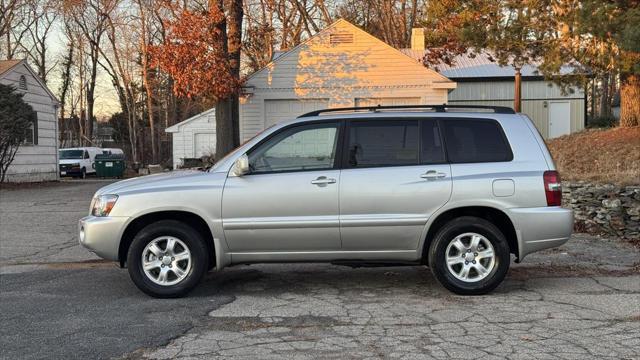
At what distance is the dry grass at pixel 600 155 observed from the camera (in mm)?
11694

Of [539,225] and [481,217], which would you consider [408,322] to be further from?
[539,225]

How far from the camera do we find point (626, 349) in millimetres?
4602

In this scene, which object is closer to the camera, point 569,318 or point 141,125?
point 569,318

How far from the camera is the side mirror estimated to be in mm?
6016

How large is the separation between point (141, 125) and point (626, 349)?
5062 cm

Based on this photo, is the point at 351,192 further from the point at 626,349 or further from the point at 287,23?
the point at 287,23

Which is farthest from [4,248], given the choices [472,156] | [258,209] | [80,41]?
[80,41]

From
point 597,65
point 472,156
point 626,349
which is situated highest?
point 597,65

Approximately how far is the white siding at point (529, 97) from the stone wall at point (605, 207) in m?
21.4

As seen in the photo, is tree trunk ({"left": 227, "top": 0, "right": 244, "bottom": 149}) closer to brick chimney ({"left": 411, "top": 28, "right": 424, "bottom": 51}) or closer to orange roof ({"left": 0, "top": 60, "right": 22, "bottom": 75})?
orange roof ({"left": 0, "top": 60, "right": 22, "bottom": 75})

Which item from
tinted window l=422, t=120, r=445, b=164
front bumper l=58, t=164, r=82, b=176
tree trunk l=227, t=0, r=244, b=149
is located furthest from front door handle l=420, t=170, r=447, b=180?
front bumper l=58, t=164, r=82, b=176

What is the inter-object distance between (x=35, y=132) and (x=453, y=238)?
2374 cm

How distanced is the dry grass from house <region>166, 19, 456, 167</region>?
495 centimetres

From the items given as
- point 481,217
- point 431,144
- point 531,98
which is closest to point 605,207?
point 481,217
